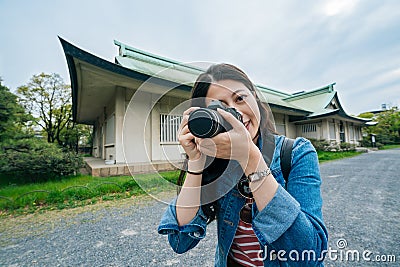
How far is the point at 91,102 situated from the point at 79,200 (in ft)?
23.1

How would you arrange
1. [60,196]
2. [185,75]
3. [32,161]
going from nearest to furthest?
[185,75] → [60,196] → [32,161]

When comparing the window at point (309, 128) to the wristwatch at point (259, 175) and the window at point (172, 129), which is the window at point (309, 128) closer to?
the window at point (172, 129)

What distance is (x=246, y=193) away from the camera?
0.73 meters

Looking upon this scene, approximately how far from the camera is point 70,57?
4988 mm

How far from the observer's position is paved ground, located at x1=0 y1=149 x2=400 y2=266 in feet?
6.74

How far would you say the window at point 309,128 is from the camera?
16.0 metres

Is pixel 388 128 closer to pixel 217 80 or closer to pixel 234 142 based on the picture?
pixel 217 80

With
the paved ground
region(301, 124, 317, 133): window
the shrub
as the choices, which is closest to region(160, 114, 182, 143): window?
the paved ground

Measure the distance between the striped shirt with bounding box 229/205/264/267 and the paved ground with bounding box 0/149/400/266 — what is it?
1.33 m

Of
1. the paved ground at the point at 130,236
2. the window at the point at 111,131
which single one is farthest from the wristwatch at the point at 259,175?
the window at the point at 111,131

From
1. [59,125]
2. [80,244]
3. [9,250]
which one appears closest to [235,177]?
[80,244]

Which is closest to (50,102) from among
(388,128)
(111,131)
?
(111,131)

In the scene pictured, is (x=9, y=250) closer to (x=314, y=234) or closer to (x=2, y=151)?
(x=314, y=234)

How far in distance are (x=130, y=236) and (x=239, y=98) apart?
2522mm
